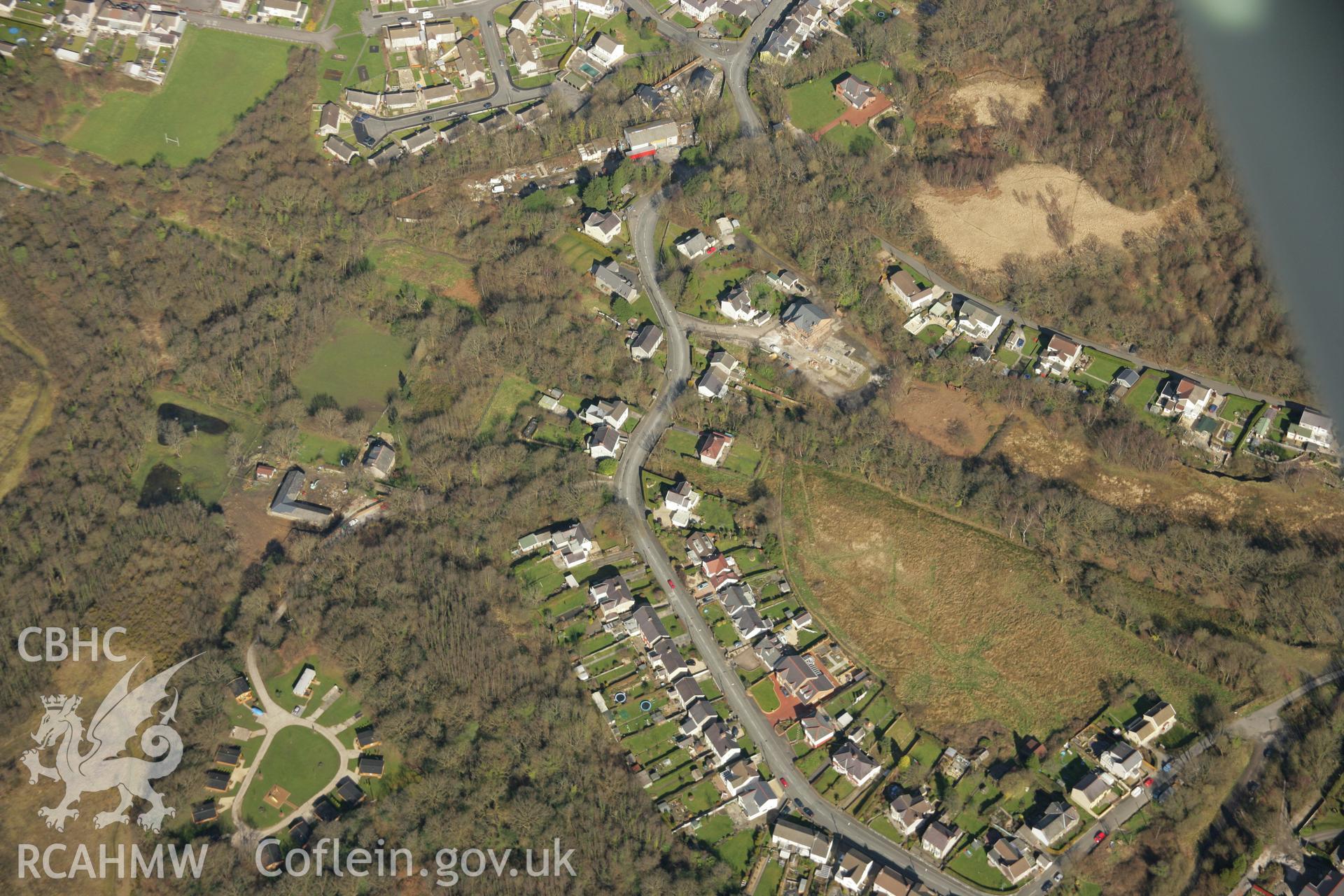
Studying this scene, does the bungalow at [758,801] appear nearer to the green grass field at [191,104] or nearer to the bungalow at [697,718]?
the bungalow at [697,718]

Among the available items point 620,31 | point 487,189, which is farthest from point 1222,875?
point 620,31

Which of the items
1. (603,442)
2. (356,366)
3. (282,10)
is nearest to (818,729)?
Result: (603,442)

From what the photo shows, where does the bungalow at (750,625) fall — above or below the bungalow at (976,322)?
below

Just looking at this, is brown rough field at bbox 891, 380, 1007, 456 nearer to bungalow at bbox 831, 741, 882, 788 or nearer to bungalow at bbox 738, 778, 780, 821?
bungalow at bbox 831, 741, 882, 788

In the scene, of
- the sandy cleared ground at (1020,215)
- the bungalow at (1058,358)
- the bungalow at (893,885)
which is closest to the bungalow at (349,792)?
the bungalow at (893,885)

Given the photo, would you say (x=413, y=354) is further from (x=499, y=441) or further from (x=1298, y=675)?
(x=1298, y=675)

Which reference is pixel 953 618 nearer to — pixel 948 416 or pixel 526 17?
pixel 948 416
